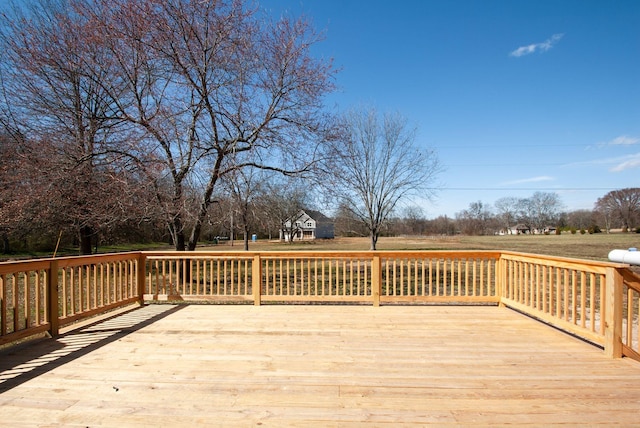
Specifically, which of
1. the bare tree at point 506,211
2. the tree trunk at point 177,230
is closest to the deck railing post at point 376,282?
the tree trunk at point 177,230

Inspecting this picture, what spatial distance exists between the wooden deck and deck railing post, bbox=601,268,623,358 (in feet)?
0.40

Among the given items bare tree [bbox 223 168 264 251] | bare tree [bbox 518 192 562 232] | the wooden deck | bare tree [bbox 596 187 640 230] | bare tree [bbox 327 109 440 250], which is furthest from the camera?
bare tree [bbox 518 192 562 232]

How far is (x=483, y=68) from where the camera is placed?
12625mm

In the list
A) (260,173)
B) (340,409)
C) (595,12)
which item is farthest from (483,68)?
(340,409)

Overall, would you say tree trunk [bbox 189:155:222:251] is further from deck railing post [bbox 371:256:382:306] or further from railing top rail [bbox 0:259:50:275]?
deck railing post [bbox 371:256:382:306]

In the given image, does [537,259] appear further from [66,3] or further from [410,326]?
[66,3]

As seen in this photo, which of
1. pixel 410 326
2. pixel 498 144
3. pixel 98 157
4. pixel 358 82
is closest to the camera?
pixel 410 326

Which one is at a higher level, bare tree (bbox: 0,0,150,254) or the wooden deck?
bare tree (bbox: 0,0,150,254)

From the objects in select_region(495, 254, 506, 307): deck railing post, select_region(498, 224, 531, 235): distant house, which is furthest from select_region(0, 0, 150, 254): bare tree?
select_region(498, 224, 531, 235): distant house

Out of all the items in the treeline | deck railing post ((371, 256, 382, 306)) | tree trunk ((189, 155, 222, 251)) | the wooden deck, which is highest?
the treeline

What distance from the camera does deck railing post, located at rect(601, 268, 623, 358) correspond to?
10.0 ft

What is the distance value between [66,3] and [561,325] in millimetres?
12980

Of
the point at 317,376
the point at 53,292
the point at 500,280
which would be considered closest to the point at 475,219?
the point at 500,280

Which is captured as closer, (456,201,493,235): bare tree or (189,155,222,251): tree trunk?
(189,155,222,251): tree trunk
